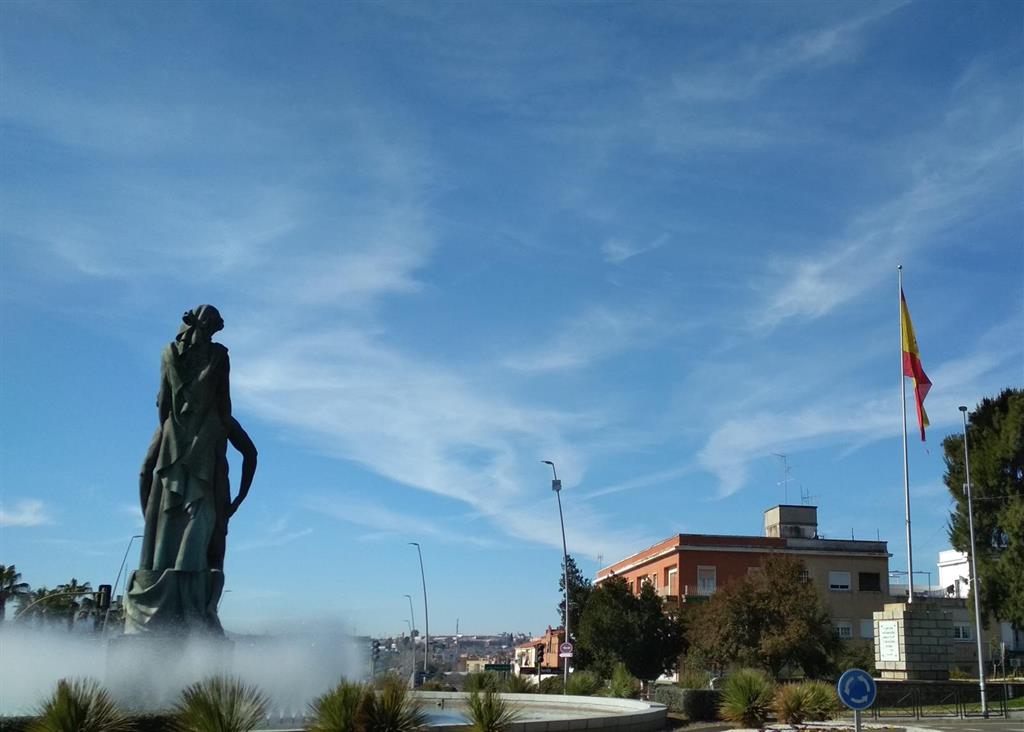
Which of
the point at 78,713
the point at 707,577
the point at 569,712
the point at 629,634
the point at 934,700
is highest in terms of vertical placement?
the point at 78,713

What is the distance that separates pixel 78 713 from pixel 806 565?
56183 millimetres

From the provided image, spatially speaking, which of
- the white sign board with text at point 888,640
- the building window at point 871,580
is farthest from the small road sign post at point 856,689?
the building window at point 871,580

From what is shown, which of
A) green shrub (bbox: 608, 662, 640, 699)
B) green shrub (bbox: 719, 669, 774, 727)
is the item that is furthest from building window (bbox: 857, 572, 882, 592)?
green shrub (bbox: 719, 669, 774, 727)

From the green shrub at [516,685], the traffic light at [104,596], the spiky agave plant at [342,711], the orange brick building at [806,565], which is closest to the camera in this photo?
the spiky agave plant at [342,711]

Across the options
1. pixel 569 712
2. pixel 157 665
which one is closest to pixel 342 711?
pixel 157 665

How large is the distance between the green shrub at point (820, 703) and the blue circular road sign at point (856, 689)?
10742mm

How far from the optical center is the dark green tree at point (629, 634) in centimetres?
4916

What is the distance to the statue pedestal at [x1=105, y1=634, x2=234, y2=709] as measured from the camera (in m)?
16.4

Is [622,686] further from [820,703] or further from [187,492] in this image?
[187,492]

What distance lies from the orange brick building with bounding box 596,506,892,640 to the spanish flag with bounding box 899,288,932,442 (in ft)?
86.1

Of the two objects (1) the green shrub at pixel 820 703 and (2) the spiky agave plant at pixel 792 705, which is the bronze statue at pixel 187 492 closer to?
(2) the spiky agave plant at pixel 792 705

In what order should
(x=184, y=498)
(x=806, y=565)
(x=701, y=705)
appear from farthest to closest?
(x=806, y=565), (x=701, y=705), (x=184, y=498)

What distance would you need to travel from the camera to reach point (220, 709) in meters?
11.7

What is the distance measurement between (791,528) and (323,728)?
61.3 metres
